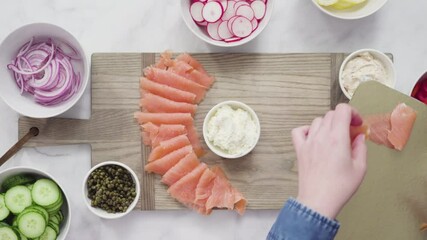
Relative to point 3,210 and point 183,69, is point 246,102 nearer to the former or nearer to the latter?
point 183,69

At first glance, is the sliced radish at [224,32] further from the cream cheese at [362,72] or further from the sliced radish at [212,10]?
the cream cheese at [362,72]

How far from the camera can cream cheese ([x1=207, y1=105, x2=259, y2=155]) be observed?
1.59m

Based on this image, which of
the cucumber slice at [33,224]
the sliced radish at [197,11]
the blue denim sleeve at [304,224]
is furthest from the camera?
the sliced radish at [197,11]

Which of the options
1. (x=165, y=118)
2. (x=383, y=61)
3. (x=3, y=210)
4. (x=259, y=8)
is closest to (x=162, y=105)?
(x=165, y=118)

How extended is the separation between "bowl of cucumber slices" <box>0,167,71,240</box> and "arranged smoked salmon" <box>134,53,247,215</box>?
257mm

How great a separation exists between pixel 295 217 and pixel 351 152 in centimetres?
16

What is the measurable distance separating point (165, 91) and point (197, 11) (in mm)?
227

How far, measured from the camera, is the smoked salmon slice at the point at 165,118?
1627 millimetres

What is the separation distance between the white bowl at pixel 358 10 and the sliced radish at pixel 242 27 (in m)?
0.19

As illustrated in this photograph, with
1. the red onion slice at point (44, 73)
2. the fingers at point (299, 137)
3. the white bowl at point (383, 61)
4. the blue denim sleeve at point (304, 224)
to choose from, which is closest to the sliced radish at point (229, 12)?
the white bowl at point (383, 61)

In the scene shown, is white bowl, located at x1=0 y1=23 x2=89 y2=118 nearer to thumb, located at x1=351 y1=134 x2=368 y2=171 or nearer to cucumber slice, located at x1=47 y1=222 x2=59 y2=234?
cucumber slice, located at x1=47 y1=222 x2=59 y2=234

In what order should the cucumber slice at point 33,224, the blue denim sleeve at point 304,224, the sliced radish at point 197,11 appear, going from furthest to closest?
the sliced radish at point 197,11 → the cucumber slice at point 33,224 → the blue denim sleeve at point 304,224

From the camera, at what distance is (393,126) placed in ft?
4.99

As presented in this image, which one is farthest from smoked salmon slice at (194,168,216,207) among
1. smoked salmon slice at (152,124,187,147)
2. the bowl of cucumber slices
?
the bowl of cucumber slices
